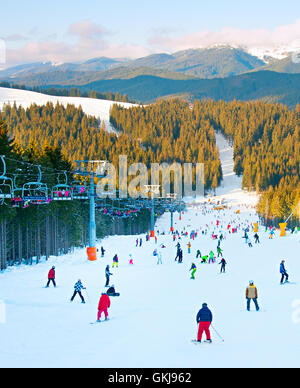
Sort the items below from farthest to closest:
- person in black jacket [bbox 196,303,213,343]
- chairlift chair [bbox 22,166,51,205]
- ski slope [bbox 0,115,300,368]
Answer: chairlift chair [bbox 22,166,51,205], person in black jacket [bbox 196,303,213,343], ski slope [bbox 0,115,300,368]

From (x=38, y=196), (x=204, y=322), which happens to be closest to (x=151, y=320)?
(x=204, y=322)

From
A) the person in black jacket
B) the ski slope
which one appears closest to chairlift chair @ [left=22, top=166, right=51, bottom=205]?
the ski slope

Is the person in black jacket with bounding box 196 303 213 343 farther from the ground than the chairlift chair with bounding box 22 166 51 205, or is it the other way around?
the chairlift chair with bounding box 22 166 51 205

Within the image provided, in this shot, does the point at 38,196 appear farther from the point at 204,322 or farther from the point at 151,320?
the point at 204,322

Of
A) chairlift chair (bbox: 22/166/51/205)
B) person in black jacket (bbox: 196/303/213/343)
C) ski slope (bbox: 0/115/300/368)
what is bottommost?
ski slope (bbox: 0/115/300/368)

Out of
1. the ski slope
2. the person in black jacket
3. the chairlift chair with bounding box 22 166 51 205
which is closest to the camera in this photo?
the ski slope

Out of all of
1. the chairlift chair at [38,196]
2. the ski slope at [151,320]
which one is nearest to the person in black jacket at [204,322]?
the ski slope at [151,320]

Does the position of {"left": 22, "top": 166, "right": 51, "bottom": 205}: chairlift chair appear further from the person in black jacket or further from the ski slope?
the person in black jacket

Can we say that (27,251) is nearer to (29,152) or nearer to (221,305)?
(29,152)

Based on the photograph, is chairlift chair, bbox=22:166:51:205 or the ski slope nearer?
the ski slope
